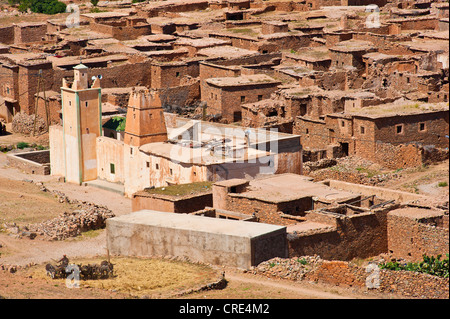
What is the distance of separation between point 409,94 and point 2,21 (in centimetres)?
3391

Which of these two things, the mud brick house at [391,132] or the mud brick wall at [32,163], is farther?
the mud brick wall at [32,163]

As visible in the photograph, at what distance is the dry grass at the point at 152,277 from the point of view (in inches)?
957

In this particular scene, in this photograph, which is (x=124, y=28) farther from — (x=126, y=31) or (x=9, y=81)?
(x=9, y=81)

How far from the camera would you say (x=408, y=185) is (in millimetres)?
32594

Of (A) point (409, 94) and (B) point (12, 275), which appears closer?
(B) point (12, 275)

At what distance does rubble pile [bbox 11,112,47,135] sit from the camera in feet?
149

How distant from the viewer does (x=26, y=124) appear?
45844 mm

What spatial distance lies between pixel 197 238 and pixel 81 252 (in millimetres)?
4344

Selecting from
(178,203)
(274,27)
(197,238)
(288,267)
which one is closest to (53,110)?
(274,27)

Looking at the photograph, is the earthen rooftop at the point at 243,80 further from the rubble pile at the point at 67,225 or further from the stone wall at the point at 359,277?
the stone wall at the point at 359,277

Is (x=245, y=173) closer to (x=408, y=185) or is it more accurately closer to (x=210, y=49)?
(x=408, y=185)

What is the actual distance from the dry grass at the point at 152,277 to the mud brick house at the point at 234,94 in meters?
16.8

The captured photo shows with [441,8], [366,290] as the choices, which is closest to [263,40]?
[441,8]

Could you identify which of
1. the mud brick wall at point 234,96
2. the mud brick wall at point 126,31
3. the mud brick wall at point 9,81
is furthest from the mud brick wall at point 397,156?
the mud brick wall at point 126,31
